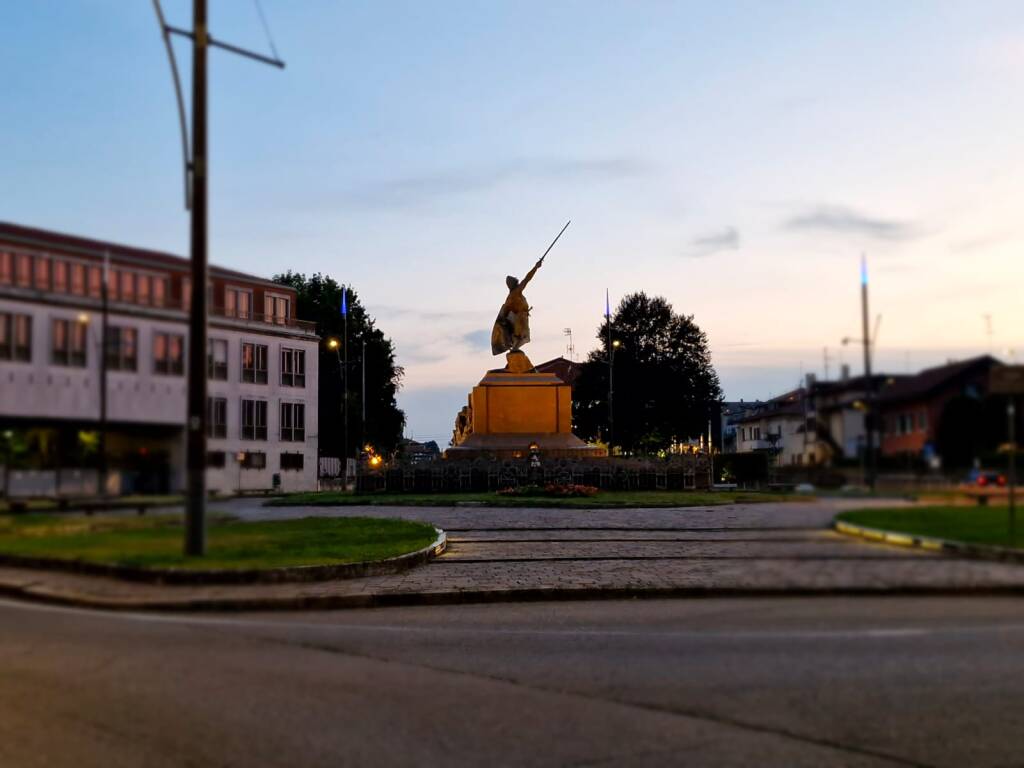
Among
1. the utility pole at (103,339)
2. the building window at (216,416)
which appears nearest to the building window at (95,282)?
the utility pole at (103,339)

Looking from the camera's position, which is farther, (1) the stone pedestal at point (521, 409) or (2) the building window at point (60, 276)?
(1) the stone pedestal at point (521, 409)

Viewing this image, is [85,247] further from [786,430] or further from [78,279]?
[786,430]

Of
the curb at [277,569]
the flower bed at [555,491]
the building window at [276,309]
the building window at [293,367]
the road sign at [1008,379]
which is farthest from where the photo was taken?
the flower bed at [555,491]

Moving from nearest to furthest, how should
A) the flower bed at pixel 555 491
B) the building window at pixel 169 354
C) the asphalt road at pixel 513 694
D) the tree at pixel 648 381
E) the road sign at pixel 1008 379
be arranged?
the road sign at pixel 1008 379 → the building window at pixel 169 354 → the asphalt road at pixel 513 694 → the flower bed at pixel 555 491 → the tree at pixel 648 381

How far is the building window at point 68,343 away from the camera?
218cm

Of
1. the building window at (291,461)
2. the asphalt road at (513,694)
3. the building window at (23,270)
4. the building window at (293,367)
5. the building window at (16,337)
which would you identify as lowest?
the asphalt road at (513,694)

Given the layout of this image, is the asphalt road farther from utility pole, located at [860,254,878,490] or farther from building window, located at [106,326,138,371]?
building window, located at [106,326,138,371]

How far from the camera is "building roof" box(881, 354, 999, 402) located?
191cm

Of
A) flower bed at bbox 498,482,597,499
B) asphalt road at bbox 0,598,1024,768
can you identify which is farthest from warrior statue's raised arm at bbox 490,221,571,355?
asphalt road at bbox 0,598,1024,768

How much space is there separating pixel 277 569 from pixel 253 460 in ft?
23.6

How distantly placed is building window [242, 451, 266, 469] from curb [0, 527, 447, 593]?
0.40 meters

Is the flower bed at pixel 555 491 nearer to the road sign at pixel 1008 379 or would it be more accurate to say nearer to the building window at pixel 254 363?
the building window at pixel 254 363

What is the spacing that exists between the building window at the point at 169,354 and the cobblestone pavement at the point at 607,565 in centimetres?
40

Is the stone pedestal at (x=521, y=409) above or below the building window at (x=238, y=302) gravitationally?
above
